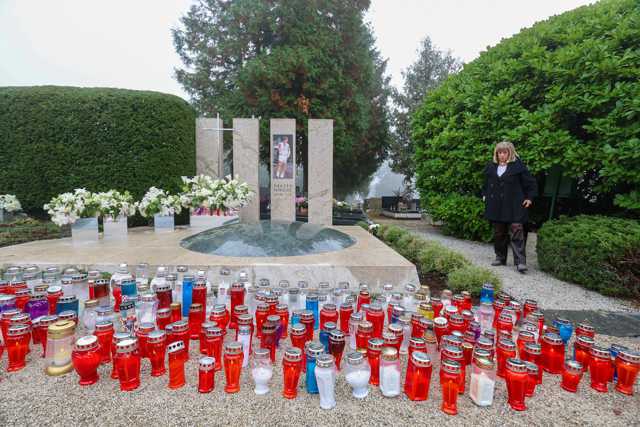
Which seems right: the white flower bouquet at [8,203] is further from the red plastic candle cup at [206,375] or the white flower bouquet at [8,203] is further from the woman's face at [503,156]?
the woman's face at [503,156]

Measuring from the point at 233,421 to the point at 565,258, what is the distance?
486 centimetres

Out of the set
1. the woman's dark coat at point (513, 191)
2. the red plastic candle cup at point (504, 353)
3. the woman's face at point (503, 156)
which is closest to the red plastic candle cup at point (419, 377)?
the red plastic candle cup at point (504, 353)

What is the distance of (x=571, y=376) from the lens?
2.17m

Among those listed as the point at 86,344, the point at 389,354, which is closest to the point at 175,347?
the point at 86,344

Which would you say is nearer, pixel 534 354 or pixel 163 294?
pixel 534 354

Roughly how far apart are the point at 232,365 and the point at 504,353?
176cm

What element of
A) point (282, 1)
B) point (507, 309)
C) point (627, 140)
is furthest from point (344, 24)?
point (507, 309)

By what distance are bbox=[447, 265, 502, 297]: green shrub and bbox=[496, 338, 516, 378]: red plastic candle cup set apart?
1740 mm

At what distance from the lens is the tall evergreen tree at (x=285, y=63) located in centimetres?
1410

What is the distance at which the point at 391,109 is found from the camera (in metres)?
21.0

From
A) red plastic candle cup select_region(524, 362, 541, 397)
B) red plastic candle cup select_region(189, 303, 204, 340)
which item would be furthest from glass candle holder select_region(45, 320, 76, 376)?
red plastic candle cup select_region(524, 362, 541, 397)

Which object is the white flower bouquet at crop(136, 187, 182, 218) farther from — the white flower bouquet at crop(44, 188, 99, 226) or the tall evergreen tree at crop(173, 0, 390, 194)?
the tall evergreen tree at crop(173, 0, 390, 194)

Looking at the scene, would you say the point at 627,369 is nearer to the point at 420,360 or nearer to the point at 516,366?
the point at 516,366

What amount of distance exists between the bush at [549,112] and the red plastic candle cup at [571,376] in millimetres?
4052
